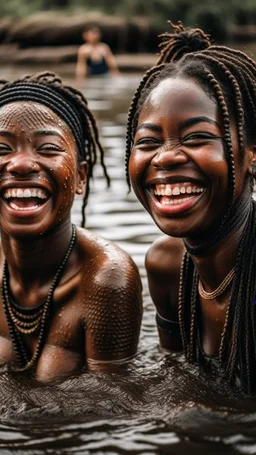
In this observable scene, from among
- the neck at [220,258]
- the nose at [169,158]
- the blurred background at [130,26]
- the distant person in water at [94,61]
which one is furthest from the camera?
the blurred background at [130,26]

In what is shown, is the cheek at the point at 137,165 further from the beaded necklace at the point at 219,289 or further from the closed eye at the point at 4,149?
the closed eye at the point at 4,149

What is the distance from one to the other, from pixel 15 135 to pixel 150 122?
761 mm

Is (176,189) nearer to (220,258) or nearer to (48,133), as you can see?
(220,258)

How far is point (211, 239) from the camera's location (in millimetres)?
3777

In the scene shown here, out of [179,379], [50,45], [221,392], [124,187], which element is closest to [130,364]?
[179,379]

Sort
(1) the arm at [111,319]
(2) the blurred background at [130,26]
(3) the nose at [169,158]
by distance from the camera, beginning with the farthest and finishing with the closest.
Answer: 1. (2) the blurred background at [130,26]
2. (1) the arm at [111,319]
3. (3) the nose at [169,158]

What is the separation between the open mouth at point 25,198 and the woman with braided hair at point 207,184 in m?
0.45

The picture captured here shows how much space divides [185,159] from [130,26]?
89.4 feet

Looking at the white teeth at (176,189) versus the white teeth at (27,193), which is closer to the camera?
the white teeth at (176,189)

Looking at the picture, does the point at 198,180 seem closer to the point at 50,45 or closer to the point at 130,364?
the point at 130,364

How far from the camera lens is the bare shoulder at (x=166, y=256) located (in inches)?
173

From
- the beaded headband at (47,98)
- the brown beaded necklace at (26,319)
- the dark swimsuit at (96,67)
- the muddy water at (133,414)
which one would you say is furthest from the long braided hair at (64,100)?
the dark swimsuit at (96,67)

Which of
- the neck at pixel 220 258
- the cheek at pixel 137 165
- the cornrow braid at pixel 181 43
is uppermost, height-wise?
the cornrow braid at pixel 181 43

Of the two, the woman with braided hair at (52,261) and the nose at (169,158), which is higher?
the nose at (169,158)
